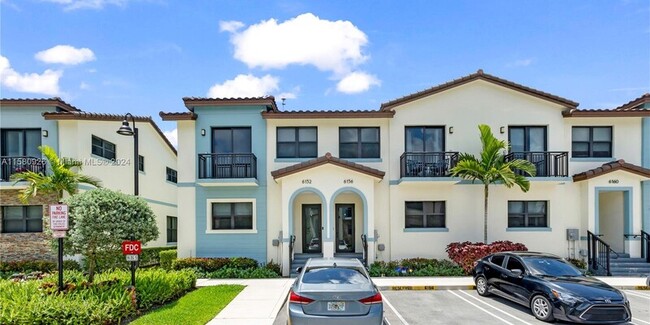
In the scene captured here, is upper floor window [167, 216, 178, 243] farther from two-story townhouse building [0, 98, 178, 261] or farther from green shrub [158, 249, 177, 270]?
two-story townhouse building [0, 98, 178, 261]

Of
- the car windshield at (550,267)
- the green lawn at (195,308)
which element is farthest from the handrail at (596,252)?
the green lawn at (195,308)

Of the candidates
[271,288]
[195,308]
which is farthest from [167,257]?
[195,308]

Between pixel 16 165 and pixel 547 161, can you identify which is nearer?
pixel 16 165

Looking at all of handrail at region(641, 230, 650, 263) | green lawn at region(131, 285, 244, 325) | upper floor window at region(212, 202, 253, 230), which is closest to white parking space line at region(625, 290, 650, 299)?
handrail at region(641, 230, 650, 263)

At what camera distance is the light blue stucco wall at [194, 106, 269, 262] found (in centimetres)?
1523

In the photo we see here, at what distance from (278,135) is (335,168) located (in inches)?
118

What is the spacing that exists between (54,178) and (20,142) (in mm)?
3314

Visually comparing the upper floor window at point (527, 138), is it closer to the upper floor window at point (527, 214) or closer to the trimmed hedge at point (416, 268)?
the upper floor window at point (527, 214)

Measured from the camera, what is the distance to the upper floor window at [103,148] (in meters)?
16.7

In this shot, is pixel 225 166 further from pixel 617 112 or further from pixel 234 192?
pixel 617 112

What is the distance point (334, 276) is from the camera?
23.2 ft

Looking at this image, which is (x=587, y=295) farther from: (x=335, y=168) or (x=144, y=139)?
(x=144, y=139)

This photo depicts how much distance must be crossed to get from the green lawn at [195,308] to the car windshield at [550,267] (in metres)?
7.85

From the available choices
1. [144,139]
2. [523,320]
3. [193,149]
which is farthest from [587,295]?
[144,139]
